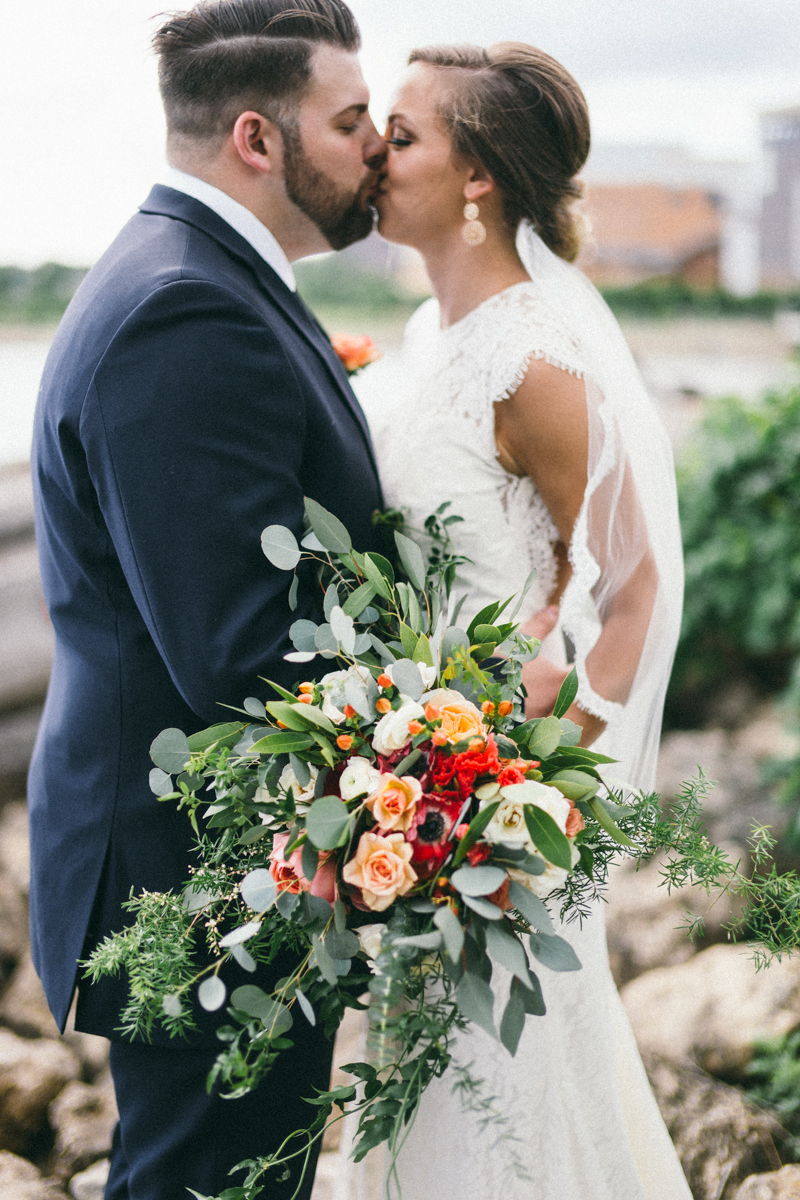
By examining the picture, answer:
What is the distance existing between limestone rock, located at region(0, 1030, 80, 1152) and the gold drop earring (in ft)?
8.22

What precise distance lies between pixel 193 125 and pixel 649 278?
→ 1363 cm

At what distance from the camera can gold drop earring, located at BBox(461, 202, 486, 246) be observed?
2.03 m

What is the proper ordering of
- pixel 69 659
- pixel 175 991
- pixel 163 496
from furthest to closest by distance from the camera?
1. pixel 69 659
2. pixel 163 496
3. pixel 175 991

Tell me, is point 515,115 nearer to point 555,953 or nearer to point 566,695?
point 566,695

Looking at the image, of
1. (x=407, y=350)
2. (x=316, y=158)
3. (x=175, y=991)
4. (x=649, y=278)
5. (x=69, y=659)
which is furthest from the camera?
(x=649, y=278)

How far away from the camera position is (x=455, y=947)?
3.38ft

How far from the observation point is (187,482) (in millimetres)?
1358

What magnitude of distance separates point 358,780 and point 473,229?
1.39 meters

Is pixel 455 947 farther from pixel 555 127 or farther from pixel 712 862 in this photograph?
pixel 555 127

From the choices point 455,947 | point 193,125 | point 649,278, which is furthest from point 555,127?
point 649,278

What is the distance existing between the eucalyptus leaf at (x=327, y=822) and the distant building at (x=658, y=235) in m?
13.2

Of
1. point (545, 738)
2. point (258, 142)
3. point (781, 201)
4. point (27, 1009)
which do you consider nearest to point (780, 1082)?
point (545, 738)

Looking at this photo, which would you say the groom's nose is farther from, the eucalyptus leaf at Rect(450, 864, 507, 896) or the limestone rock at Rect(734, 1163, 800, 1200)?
the limestone rock at Rect(734, 1163, 800, 1200)

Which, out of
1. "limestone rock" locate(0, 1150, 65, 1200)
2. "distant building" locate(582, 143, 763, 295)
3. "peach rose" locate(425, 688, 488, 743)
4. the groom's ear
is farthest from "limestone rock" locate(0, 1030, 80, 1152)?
"distant building" locate(582, 143, 763, 295)
